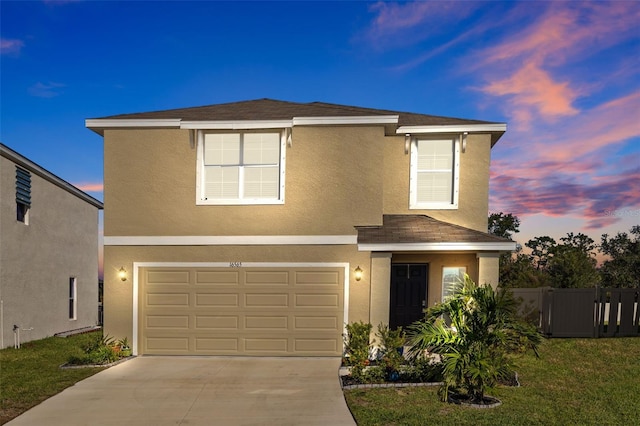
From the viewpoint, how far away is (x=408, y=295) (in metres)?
11.1

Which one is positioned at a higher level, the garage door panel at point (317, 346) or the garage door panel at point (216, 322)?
the garage door panel at point (216, 322)

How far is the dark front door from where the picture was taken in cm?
1103

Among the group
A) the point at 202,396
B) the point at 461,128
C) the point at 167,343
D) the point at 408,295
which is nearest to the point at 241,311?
the point at 167,343

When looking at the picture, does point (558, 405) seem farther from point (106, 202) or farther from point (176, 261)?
point (106, 202)

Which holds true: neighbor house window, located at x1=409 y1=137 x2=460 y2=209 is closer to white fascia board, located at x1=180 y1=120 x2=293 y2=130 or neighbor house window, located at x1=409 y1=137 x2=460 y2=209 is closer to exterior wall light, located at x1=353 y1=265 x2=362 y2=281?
exterior wall light, located at x1=353 y1=265 x2=362 y2=281

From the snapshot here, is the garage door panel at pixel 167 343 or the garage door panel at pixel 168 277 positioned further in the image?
the garage door panel at pixel 168 277

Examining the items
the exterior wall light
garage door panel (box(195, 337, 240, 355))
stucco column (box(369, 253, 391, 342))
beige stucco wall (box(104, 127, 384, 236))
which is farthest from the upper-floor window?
garage door panel (box(195, 337, 240, 355))

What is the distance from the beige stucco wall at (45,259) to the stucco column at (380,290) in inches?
451

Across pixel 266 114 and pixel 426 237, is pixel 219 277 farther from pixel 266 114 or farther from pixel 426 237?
pixel 426 237

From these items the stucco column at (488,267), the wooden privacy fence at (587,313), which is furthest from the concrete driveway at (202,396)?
the wooden privacy fence at (587,313)

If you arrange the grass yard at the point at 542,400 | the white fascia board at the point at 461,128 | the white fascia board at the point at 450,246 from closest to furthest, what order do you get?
the grass yard at the point at 542,400 → the white fascia board at the point at 450,246 → the white fascia board at the point at 461,128

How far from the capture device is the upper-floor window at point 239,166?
33.8ft

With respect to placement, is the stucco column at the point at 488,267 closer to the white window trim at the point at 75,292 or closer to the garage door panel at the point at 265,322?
the garage door panel at the point at 265,322

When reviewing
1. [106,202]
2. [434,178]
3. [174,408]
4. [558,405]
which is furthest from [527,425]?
[106,202]
